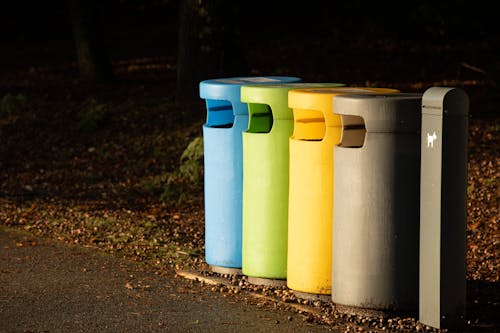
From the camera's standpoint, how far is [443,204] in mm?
5742

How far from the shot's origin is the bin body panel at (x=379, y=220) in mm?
5988

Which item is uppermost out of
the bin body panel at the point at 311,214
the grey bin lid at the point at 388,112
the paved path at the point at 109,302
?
the grey bin lid at the point at 388,112

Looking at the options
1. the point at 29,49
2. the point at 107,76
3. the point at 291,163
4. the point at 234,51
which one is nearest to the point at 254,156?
the point at 291,163

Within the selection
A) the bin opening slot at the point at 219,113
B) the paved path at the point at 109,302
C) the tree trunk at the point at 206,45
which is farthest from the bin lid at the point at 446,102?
the tree trunk at the point at 206,45

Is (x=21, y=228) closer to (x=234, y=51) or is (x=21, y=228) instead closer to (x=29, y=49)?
(x=234, y=51)

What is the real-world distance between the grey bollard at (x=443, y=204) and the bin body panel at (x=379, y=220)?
0.16 meters

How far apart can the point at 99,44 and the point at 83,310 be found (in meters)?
12.1

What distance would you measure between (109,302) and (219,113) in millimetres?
1710

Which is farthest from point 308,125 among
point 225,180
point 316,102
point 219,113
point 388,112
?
point 219,113

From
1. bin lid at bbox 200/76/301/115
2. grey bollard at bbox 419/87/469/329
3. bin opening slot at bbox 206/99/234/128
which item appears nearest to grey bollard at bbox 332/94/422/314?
grey bollard at bbox 419/87/469/329

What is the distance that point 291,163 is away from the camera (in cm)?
657

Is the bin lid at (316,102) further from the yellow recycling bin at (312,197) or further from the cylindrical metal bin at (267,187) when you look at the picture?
the cylindrical metal bin at (267,187)

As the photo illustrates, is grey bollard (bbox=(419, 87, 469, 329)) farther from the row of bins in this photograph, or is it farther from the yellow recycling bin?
the yellow recycling bin

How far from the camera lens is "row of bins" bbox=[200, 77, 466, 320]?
6.00 m
